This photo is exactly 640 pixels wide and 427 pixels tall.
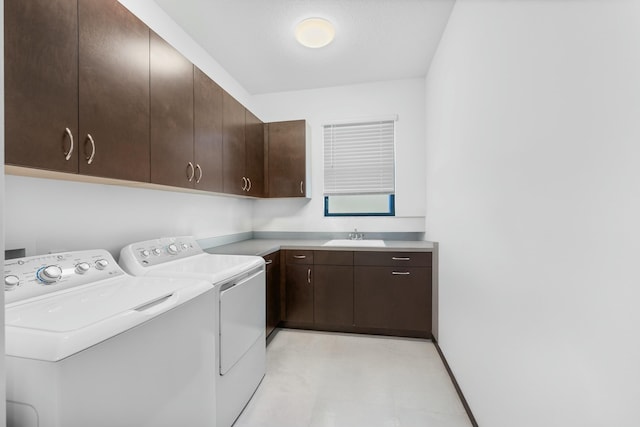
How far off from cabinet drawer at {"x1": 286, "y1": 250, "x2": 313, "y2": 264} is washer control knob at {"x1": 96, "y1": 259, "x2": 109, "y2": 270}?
1568mm

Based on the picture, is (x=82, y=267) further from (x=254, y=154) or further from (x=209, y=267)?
(x=254, y=154)

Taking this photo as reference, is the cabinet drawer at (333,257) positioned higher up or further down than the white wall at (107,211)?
further down

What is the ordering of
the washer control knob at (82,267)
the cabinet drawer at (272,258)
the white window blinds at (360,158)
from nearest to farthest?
1. the washer control knob at (82,267)
2. the cabinet drawer at (272,258)
3. the white window blinds at (360,158)

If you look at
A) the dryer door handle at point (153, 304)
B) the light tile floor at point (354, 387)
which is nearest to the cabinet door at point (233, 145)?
the dryer door handle at point (153, 304)

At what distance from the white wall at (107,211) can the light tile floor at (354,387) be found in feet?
4.31

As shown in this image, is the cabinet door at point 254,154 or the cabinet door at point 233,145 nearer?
the cabinet door at point 233,145

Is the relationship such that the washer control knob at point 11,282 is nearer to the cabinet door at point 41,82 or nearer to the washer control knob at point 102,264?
the washer control knob at point 102,264

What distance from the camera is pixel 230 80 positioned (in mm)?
2844

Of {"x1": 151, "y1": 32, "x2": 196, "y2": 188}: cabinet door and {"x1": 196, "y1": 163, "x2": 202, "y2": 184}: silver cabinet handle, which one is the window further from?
{"x1": 151, "y1": 32, "x2": 196, "y2": 188}: cabinet door

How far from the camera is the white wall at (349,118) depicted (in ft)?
9.74

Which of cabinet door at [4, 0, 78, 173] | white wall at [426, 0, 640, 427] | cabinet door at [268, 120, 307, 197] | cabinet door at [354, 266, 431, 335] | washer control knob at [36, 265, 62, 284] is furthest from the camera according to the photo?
cabinet door at [268, 120, 307, 197]

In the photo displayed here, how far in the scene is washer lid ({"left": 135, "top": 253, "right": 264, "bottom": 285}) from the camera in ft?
4.53

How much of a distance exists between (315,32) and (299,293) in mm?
2300

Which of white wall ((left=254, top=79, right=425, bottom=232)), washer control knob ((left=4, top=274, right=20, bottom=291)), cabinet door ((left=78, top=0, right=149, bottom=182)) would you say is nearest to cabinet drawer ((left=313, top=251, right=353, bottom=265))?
white wall ((left=254, top=79, right=425, bottom=232))
